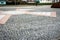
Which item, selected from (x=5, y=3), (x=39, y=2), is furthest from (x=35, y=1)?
(x=5, y=3)

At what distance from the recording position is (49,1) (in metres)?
13.2

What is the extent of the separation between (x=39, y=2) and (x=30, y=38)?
33.8 feet

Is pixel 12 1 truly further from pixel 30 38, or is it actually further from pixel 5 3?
pixel 30 38

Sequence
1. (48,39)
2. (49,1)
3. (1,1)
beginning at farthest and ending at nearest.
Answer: (49,1) → (1,1) → (48,39)

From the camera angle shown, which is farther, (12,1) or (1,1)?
(12,1)

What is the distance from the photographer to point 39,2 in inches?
510

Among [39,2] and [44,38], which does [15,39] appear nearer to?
[44,38]

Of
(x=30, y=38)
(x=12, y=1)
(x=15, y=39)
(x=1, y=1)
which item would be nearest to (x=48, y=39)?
(x=30, y=38)

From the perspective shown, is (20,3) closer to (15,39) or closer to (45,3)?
(45,3)

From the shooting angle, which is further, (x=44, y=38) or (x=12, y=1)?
(x=12, y=1)

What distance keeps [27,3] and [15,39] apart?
10653 mm

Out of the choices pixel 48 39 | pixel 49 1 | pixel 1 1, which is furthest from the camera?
pixel 49 1

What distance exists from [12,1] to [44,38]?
35.6 ft

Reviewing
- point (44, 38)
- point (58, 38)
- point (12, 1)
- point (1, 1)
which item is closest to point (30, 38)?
point (44, 38)
